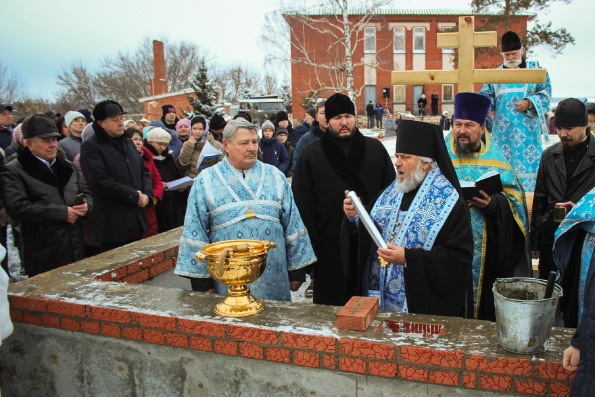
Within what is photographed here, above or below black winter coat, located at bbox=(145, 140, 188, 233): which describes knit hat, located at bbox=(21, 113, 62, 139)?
above

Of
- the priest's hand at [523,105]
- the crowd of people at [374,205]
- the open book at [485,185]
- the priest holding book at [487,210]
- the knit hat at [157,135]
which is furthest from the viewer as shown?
the knit hat at [157,135]

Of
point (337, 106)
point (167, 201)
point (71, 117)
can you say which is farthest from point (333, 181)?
point (71, 117)

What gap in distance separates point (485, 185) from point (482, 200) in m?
0.13

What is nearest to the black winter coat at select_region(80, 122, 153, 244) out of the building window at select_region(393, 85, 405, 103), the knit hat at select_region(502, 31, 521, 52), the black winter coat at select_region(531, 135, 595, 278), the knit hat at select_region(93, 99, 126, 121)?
the knit hat at select_region(93, 99, 126, 121)

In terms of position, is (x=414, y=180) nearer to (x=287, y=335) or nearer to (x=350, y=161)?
(x=287, y=335)

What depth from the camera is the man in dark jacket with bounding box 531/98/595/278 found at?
413cm

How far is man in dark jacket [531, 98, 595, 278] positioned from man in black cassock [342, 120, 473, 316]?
123cm

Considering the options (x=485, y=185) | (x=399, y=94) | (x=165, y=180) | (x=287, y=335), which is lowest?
(x=287, y=335)

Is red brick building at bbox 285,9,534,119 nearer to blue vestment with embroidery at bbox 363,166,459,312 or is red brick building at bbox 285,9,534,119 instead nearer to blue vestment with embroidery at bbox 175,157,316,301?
blue vestment with embroidery at bbox 175,157,316,301

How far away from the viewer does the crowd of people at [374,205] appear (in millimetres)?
3105

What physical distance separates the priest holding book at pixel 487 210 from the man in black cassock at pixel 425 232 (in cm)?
80

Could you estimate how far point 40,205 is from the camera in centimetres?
479

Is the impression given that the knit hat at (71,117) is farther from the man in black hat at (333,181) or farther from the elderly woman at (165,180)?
the man in black hat at (333,181)

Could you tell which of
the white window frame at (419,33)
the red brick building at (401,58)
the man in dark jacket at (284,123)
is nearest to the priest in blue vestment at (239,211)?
the man in dark jacket at (284,123)
